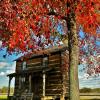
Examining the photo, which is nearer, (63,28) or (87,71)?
(63,28)

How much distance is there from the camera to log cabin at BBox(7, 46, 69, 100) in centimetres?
3956

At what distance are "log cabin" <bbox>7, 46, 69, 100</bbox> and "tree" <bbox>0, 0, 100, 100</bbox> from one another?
1658 centimetres

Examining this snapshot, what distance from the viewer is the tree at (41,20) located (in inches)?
682

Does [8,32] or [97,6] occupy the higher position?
[97,6]

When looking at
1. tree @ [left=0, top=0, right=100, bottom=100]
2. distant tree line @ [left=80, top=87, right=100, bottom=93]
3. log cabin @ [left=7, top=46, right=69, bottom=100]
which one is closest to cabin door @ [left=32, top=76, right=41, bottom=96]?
log cabin @ [left=7, top=46, right=69, bottom=100]

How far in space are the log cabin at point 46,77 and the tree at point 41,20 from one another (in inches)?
653

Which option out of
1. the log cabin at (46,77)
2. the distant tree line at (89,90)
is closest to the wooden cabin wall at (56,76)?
the log cabin at (46,77)

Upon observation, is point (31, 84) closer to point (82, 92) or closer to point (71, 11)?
point (82, 92)

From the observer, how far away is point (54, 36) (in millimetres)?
22453

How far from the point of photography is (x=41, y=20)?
1938 cm

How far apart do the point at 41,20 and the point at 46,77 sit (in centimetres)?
2321

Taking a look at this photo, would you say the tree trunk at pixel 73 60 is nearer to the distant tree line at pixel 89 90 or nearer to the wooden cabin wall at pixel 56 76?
the wooden cabin wall at pixel 56 76

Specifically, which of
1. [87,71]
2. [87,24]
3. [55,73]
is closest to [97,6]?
[87,24]

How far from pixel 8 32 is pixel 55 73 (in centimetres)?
2280
